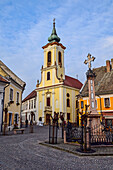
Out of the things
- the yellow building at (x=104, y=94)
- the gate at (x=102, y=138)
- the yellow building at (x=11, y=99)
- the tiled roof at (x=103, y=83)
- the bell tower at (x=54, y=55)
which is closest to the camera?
the gate at (x=102, y=138)

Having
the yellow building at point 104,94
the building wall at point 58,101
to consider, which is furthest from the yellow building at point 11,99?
the building wall at point 58,101

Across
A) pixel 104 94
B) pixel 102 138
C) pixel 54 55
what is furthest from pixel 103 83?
pixel 102 138

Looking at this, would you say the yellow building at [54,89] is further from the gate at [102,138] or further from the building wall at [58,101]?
the gate at [102,138]

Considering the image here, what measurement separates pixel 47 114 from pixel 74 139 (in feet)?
92.1

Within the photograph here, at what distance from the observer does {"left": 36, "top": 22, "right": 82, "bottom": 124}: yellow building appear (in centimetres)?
3706

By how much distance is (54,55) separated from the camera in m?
40.5

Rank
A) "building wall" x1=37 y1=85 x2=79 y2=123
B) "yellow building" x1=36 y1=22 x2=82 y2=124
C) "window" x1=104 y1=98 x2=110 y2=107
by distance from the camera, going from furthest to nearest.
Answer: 1. "yellow building" x1=36 y1=22 x2=82 y2=124
2. "building wall" x1=37 y1=85 x2=79 y2=123
3. "window" x1=104 y1=98 x2=110 y2=107

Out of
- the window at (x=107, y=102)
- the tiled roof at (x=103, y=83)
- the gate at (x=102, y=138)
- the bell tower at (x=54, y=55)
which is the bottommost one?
the gate at (x=102, y=138)

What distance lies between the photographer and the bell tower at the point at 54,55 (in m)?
40.3

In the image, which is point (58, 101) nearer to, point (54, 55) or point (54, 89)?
point (54, 89)

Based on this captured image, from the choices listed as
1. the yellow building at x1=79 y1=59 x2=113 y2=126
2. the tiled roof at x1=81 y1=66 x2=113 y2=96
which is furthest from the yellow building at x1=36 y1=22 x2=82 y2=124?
the tiled roof at x1=81 y1=66 x2=113 y2=96

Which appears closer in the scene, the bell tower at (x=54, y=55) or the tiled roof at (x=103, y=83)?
the tiled roof at (x=103, y=83)

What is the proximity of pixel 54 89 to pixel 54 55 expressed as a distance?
8.79 m

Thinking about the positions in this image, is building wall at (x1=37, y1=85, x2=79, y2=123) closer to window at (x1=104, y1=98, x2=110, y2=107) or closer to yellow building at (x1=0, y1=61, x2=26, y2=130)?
window at (x1=104, y1=98, x2=110, y2=107)
